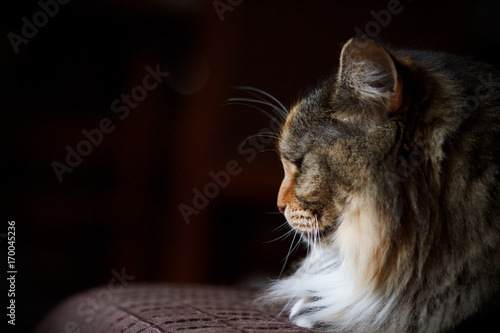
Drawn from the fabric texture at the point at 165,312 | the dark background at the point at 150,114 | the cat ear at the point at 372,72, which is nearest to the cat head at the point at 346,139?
the cat ear at the point at 372,72

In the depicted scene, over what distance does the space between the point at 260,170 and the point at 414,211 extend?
4.54 feet

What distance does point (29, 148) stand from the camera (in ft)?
7.23

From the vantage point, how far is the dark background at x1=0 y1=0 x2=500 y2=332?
7.04 ft

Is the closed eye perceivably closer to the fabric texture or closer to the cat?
the cat

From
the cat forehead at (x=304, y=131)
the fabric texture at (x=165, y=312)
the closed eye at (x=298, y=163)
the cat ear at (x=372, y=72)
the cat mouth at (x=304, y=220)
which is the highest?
the cat ear at (x=372, y=72)

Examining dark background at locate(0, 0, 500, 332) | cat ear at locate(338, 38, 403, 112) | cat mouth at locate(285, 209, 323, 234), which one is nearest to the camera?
cat ear at locate(338, 38, 403, 112)

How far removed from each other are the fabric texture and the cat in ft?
0.56

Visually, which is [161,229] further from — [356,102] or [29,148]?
[356,102]

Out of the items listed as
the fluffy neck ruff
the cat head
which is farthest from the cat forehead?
the fluffy neck ruff

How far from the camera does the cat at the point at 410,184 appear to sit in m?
0.76

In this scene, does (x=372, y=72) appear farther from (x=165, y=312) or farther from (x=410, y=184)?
(x=165, y=312)

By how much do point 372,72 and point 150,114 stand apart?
1.62 meters

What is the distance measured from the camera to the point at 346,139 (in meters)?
0.82

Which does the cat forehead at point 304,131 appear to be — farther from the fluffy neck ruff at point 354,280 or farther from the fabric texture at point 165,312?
the fabric texture at point 165,312
